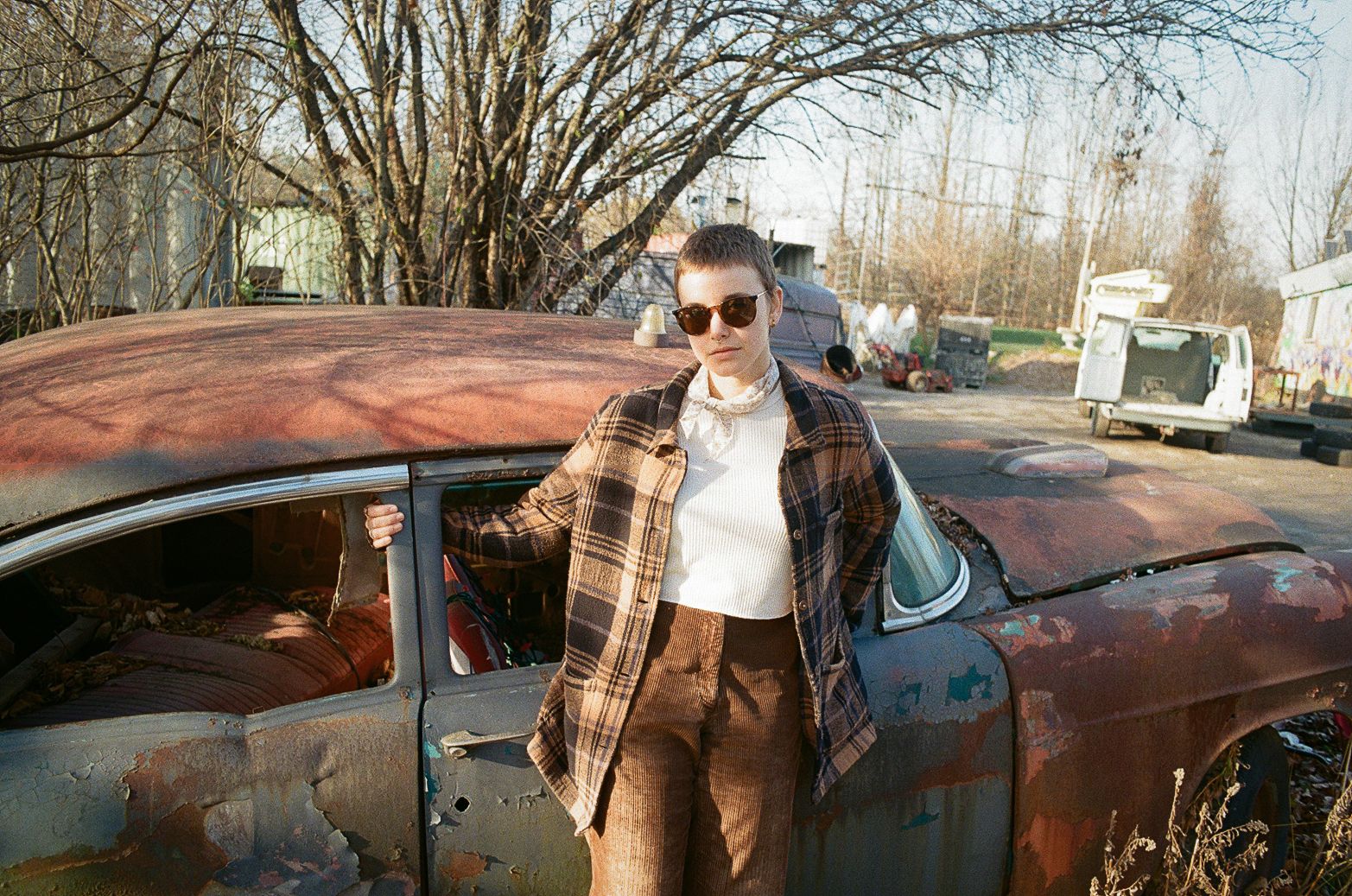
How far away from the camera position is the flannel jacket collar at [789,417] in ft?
5.98

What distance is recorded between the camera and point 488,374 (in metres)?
2.20

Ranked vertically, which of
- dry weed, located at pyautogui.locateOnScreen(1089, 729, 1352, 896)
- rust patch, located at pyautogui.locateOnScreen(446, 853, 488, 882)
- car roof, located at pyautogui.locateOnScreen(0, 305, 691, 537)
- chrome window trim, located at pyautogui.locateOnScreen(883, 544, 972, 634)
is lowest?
dry weed, located at pyautogui.locateOnScreen(1089, 729, 1352, 896)

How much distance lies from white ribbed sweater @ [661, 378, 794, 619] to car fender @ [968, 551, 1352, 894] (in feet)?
2.67

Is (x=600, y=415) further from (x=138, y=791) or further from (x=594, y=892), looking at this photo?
(x=138, y=791)

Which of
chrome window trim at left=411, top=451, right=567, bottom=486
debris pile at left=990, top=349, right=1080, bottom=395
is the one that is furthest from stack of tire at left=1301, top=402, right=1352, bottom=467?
chrome window trim at left=411, top=451, right=567, bottom=486

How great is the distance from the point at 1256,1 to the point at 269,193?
7537mm

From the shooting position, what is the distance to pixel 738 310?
178 centimetres

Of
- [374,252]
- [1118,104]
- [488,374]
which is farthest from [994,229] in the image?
[488,374]

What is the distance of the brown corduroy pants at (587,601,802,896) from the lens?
1739 millimetres

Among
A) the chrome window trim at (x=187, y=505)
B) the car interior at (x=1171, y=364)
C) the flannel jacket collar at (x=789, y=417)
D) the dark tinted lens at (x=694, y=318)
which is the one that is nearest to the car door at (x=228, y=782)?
the chrome window trim at (x=187, y=505)

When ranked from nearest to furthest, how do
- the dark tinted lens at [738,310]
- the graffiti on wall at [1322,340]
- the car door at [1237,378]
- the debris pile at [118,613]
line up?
the dark tinted lens at [738,310], the debris pile at [118,613], the car door at [1237,378], the graffiti on wall at [1322,340]

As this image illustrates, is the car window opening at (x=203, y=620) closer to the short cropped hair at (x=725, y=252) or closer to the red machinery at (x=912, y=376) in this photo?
the short cropped hair at (x=725, y=252)

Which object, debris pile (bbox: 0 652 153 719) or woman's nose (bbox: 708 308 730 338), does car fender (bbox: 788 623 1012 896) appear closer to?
woman's nose (bbox: 708 308 730 338)

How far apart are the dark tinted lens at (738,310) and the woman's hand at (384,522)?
2.47ft
